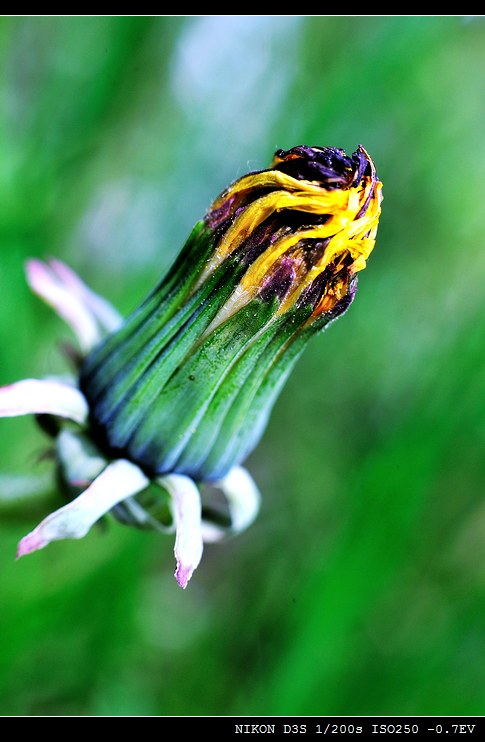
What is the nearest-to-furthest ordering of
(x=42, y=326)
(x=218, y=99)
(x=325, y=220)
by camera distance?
(x=325, y=220), (x=42, y=326), (x=218, y=99)

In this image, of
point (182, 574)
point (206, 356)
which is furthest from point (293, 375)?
point (182, 574)

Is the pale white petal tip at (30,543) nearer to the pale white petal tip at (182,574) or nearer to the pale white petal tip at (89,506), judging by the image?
the pale white petal tip at (89,506)

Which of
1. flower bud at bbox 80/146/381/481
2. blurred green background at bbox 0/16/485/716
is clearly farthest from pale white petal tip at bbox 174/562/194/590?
blurred green background at bbox 0/16/485/716

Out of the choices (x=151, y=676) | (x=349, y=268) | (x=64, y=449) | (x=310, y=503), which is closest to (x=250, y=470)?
(x=310, y=503)

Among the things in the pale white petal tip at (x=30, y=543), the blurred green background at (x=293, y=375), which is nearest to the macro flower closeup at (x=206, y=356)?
the pale white petal tip at (x=30, y=543)

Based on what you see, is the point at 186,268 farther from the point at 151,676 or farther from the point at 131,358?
the point at 151,676
